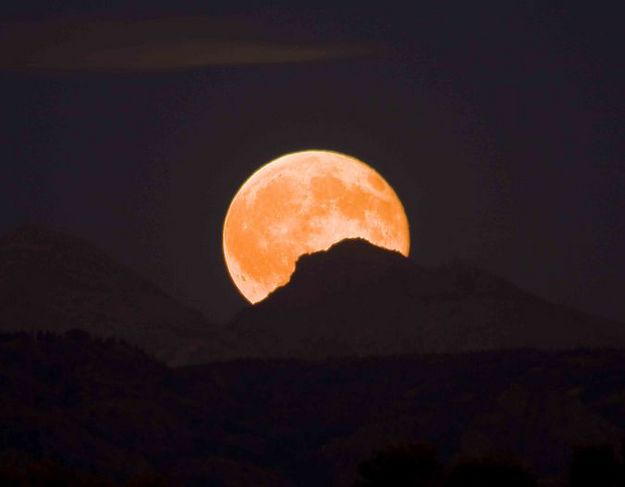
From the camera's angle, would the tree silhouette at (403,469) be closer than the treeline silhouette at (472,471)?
No

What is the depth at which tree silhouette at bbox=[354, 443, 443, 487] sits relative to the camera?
122375mm

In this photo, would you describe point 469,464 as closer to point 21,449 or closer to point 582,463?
point 582,463

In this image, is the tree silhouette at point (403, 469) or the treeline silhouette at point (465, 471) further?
the tree silhouette at point (403, 469)

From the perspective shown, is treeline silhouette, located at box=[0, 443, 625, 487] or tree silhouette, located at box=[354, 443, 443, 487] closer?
treeline silhouette, located at box=[0, 443, 625, 487]

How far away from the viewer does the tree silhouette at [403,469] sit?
122 metres

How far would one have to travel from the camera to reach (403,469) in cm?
12344

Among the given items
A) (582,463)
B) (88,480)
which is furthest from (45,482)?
(582,463)

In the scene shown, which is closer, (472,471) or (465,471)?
(472,471)

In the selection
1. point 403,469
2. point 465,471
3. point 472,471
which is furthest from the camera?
point 403,469

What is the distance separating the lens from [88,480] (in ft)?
442

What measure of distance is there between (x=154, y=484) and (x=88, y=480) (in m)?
6.87

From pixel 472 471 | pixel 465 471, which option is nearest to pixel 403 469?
pixel 465 471

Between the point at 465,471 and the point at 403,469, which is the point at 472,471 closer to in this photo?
the point at 465,471

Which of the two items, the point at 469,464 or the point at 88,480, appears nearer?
the point at 469,464
